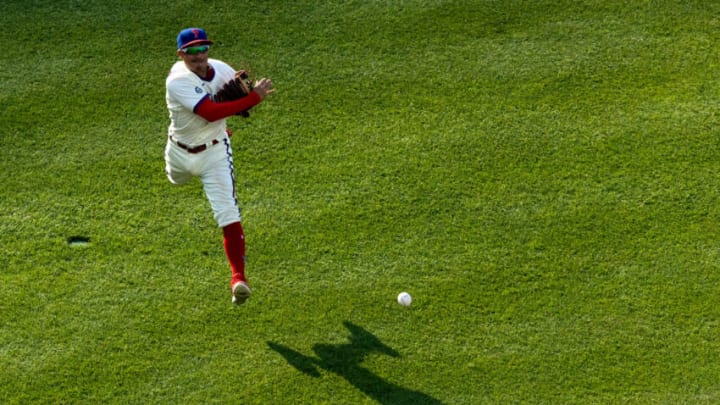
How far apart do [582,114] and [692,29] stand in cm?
179

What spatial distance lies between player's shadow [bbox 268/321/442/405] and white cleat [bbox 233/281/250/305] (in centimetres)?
40

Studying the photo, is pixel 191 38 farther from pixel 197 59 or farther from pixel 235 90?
pixel 235 90

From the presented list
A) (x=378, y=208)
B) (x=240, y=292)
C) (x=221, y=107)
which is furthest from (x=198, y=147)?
(x=378, y=208)

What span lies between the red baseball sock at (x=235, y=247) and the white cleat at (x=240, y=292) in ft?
0.48

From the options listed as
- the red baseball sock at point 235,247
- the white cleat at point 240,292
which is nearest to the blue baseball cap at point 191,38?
the red baseball sock at point 235,247

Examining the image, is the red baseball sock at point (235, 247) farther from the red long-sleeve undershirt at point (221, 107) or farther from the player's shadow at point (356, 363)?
the red long-sleeve undershirt at point (221, 107)

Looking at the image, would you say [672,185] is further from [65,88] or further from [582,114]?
[65,88]

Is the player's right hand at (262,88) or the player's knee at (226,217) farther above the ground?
the player's right hand at (262,88)

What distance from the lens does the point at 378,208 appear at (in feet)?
26.6

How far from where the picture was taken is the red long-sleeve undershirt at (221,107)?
23.0 ft

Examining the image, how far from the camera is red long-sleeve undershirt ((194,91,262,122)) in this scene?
276 inches

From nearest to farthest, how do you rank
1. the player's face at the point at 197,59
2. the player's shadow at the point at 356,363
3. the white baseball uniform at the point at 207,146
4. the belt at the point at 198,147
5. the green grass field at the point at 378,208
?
the player's shadow at the point at 356,363
the green grass field at the point at 378,208
the player's face at the point at 197,59
the white baseball uniform at the point at 207,146
the belt at the point at 198,147

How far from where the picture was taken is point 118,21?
9.97 meters

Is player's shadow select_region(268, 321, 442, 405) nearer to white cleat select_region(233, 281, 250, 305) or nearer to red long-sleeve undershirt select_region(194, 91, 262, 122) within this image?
white cleat select_region(233, 281, 250, 305)
